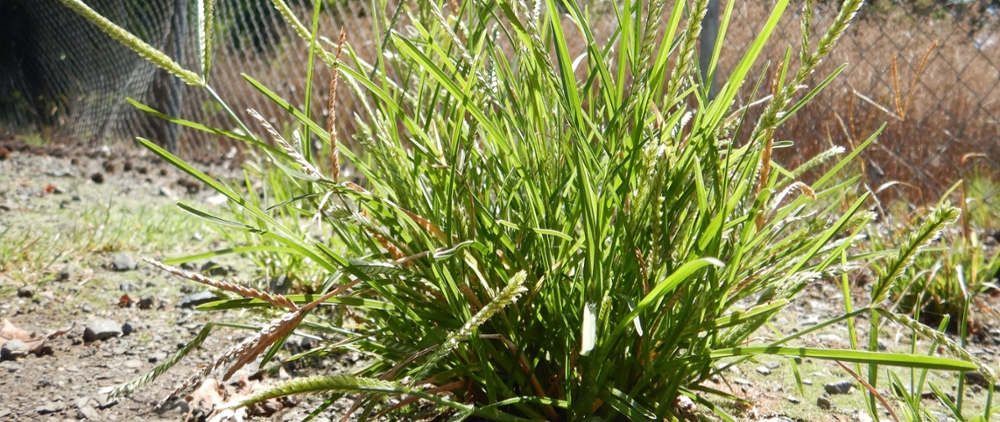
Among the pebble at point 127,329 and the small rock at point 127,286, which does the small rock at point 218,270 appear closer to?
the small rock at point 127,286

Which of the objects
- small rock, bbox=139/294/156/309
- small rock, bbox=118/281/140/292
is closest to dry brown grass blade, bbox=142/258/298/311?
small rock, bbox=139/294/156/309

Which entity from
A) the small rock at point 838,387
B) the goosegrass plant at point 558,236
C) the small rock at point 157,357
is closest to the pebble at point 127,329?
the small rock at point 157,357

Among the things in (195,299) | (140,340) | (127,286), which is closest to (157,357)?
(140,340)

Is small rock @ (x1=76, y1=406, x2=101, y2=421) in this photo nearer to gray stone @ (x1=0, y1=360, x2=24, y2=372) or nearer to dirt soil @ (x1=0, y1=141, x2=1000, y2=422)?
dirt soil @ (x1=0, y1=141, x2=1000, y2=422)

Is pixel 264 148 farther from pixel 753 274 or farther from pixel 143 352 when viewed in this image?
pixel 143 352

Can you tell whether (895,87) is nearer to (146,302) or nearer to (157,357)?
(157,357)

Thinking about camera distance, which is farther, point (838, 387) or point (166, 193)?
point (166, 193)

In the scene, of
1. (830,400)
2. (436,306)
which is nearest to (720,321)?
(436,306)
